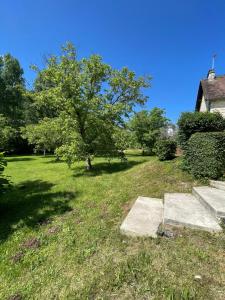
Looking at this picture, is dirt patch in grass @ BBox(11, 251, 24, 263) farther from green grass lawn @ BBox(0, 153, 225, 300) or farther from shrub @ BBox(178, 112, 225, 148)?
shrub @ BBox(178, 112, 225, 148)

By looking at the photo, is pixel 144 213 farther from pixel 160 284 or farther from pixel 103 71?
pixel 103 71

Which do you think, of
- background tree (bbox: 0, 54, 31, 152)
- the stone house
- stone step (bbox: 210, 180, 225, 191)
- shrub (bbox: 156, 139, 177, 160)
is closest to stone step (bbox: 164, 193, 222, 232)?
stone step (bbox: 210, 180, 225, 191)

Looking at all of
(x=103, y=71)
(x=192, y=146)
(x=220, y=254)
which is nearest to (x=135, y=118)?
(x=103, y=71)

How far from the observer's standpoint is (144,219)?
3.78 m

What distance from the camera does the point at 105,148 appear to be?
1080 centimetres

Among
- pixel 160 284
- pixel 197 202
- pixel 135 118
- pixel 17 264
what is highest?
pixel 135 118

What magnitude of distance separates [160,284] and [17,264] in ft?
7.60

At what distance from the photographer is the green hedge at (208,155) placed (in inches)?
226

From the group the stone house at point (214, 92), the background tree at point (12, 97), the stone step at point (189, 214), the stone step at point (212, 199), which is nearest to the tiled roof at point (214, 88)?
the stone house at point (214, 92)

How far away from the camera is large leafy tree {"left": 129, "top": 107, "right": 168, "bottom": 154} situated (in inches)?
922

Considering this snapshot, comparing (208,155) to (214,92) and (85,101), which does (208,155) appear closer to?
(85,101)

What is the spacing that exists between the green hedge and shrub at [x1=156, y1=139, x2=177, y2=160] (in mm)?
Result: 2320

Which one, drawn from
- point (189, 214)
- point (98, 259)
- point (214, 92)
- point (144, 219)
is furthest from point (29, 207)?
point (214, 92)

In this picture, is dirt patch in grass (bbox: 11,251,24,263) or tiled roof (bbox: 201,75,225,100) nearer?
dirt patch in grass (bbox: 11,251,24,263)
